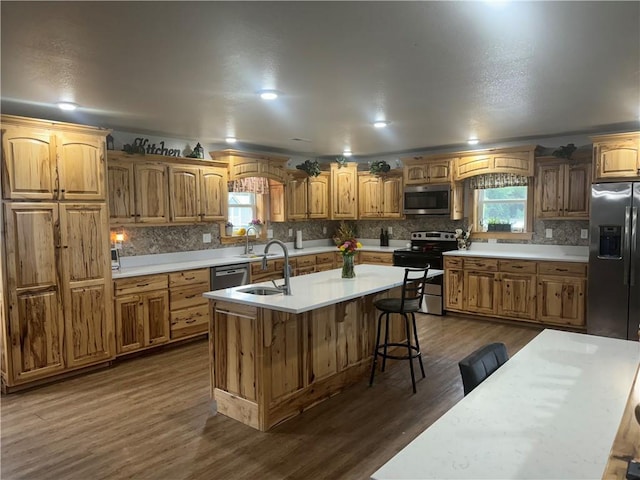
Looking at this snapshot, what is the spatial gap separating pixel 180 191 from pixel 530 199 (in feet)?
15.2

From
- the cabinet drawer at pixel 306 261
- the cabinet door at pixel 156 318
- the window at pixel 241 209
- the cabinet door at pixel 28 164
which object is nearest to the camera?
the cabinet door at pixel 28 164

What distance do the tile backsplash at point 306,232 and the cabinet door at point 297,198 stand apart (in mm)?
317

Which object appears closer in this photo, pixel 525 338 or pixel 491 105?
pixel 491 105

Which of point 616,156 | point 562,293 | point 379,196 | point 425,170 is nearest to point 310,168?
point 379,196

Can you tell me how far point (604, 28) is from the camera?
2.25 metres

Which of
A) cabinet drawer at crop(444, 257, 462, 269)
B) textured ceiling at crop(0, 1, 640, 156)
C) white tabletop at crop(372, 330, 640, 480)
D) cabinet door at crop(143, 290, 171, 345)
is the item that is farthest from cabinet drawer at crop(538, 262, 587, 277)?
cabinet door at crop(143, 290, 171, 345)

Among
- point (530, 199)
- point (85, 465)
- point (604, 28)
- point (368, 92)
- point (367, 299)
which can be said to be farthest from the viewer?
point (530, 199)

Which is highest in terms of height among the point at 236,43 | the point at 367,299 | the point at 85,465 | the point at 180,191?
the point at 236,43

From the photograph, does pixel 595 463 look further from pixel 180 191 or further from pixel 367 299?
pixel 180 191

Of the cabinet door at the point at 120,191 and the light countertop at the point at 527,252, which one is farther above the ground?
the cabinet door at the point at 120,191

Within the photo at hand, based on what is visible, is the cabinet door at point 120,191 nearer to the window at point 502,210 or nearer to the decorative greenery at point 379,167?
the decorative greenery at point 379,167

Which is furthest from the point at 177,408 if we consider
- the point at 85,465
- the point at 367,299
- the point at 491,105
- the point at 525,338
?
the point at 525,338

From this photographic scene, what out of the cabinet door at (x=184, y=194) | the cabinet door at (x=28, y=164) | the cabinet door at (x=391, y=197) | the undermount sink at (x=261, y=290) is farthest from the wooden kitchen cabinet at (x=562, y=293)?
the cabinet door at (x=28, y=164)

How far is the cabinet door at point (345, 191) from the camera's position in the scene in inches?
295
